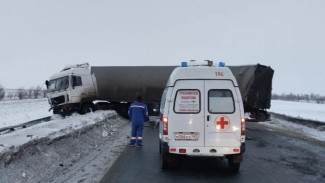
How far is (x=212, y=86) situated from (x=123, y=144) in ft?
18.9

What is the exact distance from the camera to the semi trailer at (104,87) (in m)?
22.7

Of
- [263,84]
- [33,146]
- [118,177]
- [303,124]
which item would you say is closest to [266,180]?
[118,177]

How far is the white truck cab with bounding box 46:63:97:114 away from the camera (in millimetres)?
22578

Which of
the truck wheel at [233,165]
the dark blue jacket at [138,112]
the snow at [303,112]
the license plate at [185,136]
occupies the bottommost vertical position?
the snow at [303,112]

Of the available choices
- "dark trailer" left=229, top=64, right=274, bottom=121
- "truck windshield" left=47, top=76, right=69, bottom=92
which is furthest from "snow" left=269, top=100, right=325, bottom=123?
"truck windshield" left=47, top=76, right=69, bottom=92

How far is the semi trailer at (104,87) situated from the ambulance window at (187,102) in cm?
1400

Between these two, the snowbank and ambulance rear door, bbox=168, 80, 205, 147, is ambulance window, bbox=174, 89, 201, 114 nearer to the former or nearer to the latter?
ambulance rear door, bbox=168, 80, 205, 147

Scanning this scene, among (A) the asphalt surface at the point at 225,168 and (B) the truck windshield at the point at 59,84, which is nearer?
(A) the asphalt surface at the point at 225,168

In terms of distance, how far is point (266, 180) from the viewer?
24.3 feet

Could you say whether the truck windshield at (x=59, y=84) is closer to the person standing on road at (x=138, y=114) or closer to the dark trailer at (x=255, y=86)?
the dark trailer at (x=255, y=86)

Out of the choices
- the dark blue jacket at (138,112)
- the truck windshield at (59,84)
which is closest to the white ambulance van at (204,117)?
the dark blue jacket at (138,112)

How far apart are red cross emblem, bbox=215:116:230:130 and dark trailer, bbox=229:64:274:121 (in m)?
12.4

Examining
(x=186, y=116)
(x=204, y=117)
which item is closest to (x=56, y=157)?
(x=186, y=116)

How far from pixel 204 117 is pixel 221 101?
54 centimetres
